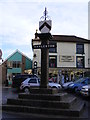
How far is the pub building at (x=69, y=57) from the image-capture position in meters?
42.5

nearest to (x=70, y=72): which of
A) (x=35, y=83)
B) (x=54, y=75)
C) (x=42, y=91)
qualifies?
(x=54, y=75)

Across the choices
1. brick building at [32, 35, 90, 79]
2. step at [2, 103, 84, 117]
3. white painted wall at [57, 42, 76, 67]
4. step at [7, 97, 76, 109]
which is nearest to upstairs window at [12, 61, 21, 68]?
brick building at [32, 35, 90, 79]

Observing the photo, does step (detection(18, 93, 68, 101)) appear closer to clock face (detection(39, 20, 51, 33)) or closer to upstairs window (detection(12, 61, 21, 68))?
clock face (detection(39, 20, 51, 33))

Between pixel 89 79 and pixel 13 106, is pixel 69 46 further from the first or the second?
pixel 13 106

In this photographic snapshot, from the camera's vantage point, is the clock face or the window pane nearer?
the clock face

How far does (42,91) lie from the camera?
10953mm

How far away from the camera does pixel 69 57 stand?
141 ft

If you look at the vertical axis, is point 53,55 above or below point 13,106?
above

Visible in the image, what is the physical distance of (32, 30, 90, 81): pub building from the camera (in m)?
42.5

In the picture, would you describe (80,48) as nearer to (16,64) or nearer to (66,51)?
(66,51)

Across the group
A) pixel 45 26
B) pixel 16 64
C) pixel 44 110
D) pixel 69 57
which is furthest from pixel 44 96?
pixel 16 64

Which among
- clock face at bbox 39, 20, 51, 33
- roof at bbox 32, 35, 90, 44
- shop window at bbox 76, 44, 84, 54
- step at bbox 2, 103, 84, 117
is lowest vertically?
step at bbox 2, 103, 84, 117

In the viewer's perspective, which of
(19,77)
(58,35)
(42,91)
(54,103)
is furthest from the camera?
(58,35)

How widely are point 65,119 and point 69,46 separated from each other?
35.2 m
